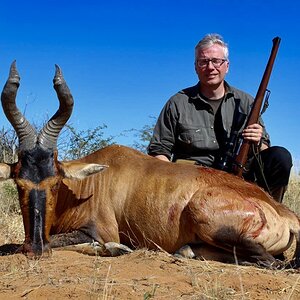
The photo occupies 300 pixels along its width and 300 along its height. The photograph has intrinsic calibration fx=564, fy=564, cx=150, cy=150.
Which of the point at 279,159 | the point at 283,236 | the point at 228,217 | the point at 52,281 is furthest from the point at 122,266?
the point at 279,159

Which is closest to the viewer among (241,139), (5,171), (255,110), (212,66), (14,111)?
(5,171)

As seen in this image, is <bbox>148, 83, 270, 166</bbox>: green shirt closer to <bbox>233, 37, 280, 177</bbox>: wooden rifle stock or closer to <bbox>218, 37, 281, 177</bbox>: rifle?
<bbox>218, 37, 281, 177</bbox>: rifle

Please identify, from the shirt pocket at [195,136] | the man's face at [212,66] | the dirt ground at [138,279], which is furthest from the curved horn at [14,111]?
the man's face at [212,66]

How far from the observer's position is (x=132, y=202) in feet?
19.0

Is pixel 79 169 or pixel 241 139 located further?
pixel 241 139

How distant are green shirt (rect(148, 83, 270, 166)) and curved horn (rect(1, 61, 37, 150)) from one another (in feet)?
7.20

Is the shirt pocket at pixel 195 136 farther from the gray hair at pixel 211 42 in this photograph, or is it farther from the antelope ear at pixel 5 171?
the antelope ear at pixel 5 171

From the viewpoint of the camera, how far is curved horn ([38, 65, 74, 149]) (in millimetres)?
5582

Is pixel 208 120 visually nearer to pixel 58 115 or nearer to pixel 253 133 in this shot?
pixel 253 133

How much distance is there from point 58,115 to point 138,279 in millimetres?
2312

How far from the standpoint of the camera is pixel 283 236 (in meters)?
5.43

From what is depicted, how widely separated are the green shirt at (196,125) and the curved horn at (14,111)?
2.19 meters

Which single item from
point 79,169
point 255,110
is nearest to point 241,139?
point 255,110

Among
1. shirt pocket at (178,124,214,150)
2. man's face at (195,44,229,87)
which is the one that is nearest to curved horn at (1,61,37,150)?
shirt pocket at (178,124,214,150)
